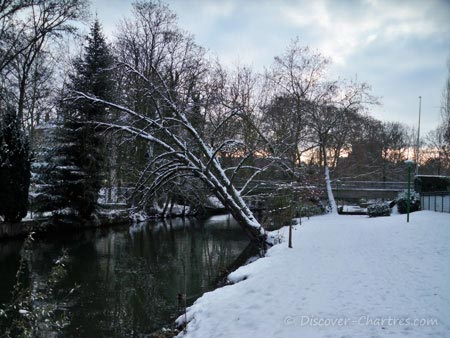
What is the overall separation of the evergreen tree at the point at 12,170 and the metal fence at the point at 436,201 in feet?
65.0

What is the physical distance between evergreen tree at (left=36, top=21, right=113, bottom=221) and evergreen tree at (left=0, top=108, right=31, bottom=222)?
2.75m

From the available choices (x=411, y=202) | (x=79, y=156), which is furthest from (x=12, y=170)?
(x=411, y=202)

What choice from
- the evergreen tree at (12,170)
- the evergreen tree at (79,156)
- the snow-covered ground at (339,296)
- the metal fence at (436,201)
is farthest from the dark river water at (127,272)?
the metal fence at (436,201)

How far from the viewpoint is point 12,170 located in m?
18.9

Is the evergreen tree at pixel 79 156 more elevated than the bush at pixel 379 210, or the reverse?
the evergreen tree at pixel 79 156

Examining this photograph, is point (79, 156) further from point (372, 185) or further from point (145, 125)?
point (372, 185)

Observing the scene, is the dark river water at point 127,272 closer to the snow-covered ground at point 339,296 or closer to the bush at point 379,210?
the snow-covered ground at point 339,296

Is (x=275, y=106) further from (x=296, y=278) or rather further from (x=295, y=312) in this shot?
(x=295, y=312)

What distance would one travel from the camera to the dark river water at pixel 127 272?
26.9 feet

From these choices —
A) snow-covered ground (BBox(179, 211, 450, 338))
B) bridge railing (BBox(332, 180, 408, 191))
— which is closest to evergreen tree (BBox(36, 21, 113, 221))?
snow-covered ground (BBox(179, 211, 450, 338))

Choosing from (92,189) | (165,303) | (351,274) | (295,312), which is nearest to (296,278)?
(351,274)

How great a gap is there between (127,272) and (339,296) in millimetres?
7813

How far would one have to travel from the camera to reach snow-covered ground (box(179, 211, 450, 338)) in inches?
205

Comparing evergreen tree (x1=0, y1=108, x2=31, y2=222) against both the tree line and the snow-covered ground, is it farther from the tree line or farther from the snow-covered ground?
the snow-covered ground
